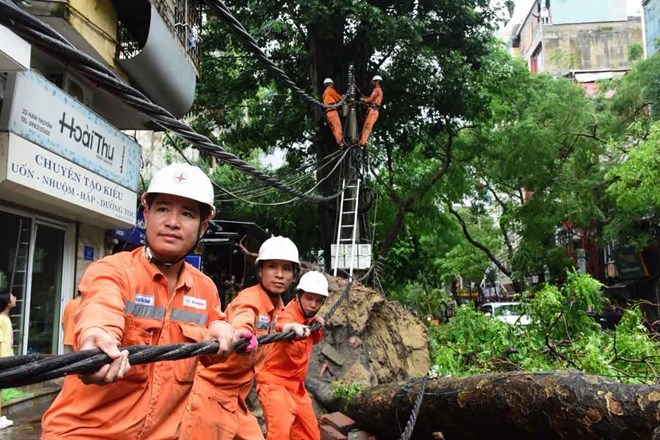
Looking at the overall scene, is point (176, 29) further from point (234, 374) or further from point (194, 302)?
point (194, 302)

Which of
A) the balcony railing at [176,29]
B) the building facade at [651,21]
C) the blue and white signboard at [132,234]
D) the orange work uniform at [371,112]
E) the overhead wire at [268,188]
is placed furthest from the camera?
the building facade at [651,21]

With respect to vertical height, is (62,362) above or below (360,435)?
above

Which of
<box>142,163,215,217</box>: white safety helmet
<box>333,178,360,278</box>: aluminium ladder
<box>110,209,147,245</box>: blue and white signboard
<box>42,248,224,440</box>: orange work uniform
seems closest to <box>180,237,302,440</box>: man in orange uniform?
<box>42,248,224,440</box>: orange work uniform

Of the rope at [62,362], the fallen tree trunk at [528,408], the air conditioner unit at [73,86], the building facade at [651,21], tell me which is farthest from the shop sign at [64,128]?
the building facade at [651,21]

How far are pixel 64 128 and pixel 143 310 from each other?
581cm

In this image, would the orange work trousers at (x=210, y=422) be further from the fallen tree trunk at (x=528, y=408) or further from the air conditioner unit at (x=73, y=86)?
the air conditioner unit at (x=73, y=86)

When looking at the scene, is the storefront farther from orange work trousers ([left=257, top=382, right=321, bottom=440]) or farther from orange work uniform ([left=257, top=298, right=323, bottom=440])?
orange work trousers ([left=257, top=382, right=321, bottom=440])

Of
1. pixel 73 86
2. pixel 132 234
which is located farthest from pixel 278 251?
pixel 132 234

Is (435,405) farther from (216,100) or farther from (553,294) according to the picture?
(216,100)

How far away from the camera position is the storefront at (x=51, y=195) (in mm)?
6570

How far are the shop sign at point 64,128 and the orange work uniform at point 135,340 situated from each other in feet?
15.8

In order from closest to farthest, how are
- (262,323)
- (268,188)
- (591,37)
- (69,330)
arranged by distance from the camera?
(262,323) → (69,330) → (268,188) → (591,37)

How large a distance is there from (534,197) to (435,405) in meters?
13.7

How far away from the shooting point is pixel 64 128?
7441 millimetres
